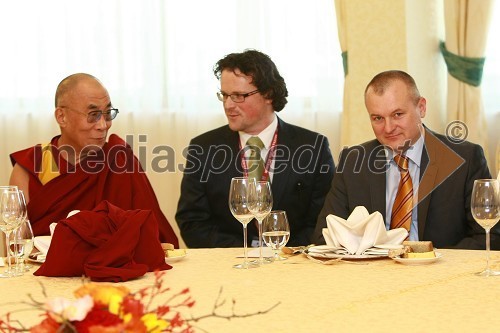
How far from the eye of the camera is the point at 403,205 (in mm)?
2988

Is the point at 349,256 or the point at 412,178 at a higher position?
the point at 412,178

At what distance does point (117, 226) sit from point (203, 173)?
159 centimetres

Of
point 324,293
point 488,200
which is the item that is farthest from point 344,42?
point 324,293

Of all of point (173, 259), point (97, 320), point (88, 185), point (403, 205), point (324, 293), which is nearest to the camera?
point (97, 320)

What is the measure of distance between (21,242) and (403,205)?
4.37 feet

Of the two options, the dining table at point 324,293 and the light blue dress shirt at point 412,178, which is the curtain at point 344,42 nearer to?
the light blue dress shirt at point 412,178

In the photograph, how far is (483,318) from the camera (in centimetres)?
169

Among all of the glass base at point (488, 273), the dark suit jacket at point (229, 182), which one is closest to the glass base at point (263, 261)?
the glass base at point (488, 273)

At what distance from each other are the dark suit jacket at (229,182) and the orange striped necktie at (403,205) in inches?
32.9

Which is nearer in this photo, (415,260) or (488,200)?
(488,200)

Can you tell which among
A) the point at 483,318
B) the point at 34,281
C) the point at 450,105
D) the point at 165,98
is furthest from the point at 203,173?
the point at 483,318

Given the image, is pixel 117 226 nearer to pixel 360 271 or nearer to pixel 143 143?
pixel 360 271

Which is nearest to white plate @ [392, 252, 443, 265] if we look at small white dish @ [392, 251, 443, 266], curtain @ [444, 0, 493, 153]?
small white dish @ [392, 251, 443, 266]

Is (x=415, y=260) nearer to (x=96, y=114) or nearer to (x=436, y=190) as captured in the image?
(x=436, y=190)
